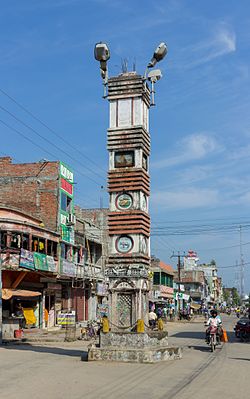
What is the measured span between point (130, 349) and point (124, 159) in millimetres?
6511

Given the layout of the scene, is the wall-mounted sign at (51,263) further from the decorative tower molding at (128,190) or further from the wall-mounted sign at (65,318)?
the decorative tower molding at (128,190)

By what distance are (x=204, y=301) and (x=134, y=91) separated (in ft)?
294

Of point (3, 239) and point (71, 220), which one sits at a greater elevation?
point (71, 220)

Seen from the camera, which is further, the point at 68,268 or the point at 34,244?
the point at 68,268

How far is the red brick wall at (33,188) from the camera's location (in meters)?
37.6

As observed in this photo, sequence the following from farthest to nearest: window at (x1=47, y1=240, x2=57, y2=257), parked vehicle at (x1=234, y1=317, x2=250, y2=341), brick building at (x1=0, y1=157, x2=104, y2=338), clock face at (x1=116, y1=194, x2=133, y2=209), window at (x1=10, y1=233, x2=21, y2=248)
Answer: window at (x1=47, y1=240, x2=57, y2=257) → window at (x1=10, y1=233, x2=21, y2=248) → brick building at (x1=0, y1=157, x2=104, y2=338) → parked vehicle at (x1=234, y1=317, x2=250, y2=341) → clock face at (x1=116, y1=194, x2=133, y2=209)

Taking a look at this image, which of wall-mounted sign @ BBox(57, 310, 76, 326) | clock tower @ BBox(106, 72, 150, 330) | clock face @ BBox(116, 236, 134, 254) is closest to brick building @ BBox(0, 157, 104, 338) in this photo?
wall-mounted sign @ BBox(57, 310, 76, 326)

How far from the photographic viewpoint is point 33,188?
38500 mm

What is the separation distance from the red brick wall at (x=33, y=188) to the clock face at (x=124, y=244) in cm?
1969

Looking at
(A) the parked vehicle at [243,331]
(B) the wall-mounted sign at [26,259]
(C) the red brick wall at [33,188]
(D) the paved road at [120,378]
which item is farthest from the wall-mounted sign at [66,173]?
(D) the paved road at [120,378]

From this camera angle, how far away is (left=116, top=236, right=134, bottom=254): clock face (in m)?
17.8

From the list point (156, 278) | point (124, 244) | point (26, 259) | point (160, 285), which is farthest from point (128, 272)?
point (156, 278)

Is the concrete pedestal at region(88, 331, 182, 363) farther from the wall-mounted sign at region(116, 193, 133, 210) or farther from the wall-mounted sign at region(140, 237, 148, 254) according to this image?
the wall-mounted sign at region(116, 193, 133, 210)

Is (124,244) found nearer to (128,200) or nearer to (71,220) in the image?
(128,200)
